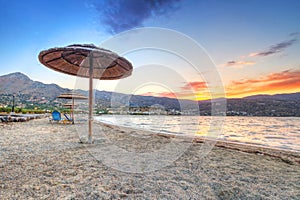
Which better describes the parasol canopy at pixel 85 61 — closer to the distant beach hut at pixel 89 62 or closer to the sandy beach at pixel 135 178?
the distant beach hut at pixel 89 62

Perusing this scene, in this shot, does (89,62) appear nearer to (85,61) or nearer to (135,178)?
(85,61)

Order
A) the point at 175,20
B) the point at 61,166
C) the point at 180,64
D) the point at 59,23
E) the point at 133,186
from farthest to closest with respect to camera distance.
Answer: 1. the point at 59,23
2. the point at 175,20
3. the point at 180,64
4. the point at 61,166
5. the point at 133,186

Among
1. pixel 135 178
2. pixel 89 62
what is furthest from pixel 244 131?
pixel 135 178

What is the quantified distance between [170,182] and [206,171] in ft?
2.61

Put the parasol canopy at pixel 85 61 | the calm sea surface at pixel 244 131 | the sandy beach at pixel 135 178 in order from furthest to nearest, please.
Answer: the calm sea surface at pixel 244 131 < the parasol canopy at pixel 85 61 < the sandy beach at pixel 135 178

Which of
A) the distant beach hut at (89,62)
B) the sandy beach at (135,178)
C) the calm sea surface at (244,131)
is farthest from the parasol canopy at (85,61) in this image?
the calm sea surface at (244,131)

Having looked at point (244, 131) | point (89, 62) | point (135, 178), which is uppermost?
point (89, 62)

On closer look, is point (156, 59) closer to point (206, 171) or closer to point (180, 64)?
point (180, 64)

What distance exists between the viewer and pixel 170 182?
2.19m

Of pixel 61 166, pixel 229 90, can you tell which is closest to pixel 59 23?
pixel 61 166

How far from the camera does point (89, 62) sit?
448 centimetres

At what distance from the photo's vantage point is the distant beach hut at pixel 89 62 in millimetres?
3852

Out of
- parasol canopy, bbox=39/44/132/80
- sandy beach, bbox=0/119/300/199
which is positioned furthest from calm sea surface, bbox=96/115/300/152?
parasol canopy, bbox=39/44/132/80

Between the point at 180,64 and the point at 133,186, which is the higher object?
the point at 180,64
